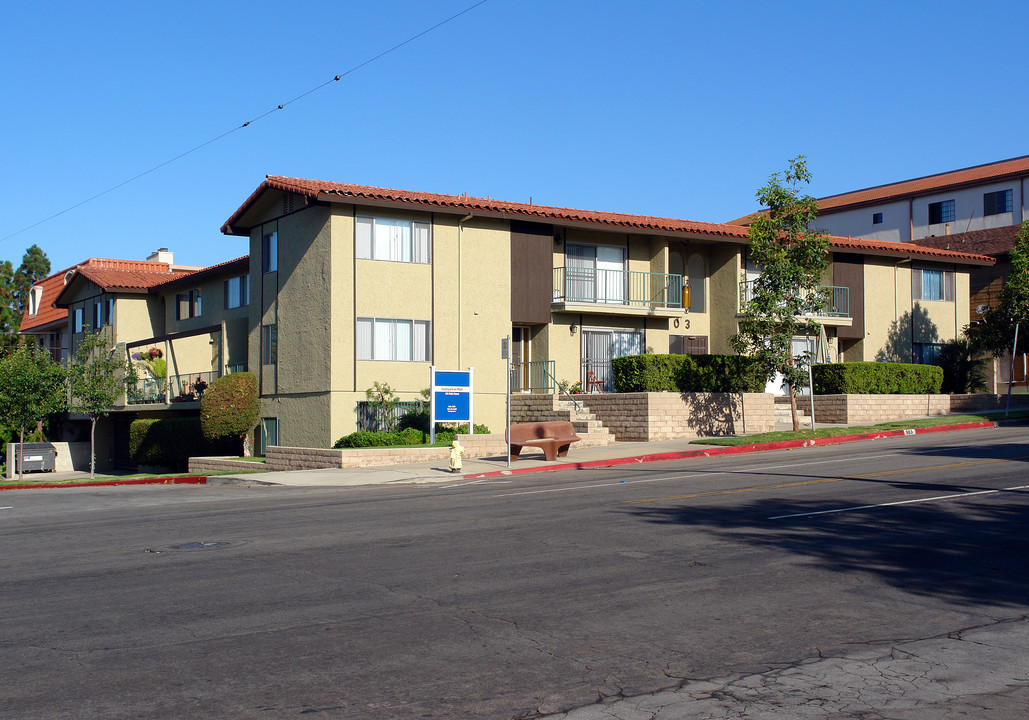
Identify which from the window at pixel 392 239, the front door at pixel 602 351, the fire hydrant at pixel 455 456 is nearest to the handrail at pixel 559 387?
the front door at pixel 602 351

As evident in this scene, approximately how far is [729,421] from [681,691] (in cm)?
2521

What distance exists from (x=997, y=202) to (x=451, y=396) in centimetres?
3925

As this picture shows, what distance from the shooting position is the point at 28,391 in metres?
37.5

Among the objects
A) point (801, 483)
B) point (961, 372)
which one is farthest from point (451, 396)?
point (961, 372)

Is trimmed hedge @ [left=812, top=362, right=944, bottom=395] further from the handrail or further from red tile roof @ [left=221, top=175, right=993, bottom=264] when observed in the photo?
the handrail

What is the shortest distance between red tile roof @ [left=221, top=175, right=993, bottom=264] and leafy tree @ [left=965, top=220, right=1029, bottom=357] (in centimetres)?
497

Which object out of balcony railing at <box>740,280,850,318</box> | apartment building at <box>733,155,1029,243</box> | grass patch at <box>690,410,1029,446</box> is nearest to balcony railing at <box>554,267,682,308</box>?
balcony railing at <box>740,280,850,318</box>

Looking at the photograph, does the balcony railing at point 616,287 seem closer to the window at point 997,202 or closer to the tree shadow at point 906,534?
the tree shadow at point 906,534

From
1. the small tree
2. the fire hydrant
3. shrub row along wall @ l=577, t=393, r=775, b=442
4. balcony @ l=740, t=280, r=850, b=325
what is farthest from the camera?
balcony @ l=740, t=280, r=850, b=325

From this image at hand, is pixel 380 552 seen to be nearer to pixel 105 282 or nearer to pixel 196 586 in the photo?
pixel 196 586

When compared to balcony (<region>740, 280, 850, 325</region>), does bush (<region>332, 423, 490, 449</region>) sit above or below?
below

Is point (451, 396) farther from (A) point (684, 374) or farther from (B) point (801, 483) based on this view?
(B) point (801, 483)

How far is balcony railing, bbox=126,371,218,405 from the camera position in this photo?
36.8 meters

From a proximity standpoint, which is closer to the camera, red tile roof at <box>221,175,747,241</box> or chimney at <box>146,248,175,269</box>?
red tile roof at <box>221,175,747,241</box>
